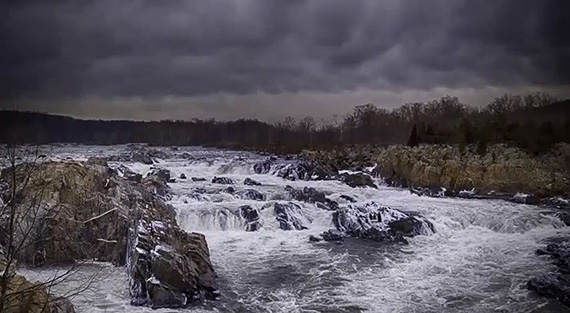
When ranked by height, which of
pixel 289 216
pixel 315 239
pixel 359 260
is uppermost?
pixel 289 216

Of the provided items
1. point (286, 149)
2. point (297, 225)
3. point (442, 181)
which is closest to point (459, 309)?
point (297, 225)

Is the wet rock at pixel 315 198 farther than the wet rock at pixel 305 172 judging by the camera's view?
No

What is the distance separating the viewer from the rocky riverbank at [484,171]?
21.3m

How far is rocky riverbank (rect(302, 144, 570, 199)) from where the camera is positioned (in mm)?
21281

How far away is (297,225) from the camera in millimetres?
15586

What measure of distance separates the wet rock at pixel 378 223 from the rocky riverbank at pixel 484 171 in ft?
24.9

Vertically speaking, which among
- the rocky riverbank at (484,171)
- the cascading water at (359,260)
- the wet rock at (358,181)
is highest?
the rocky riverbank at (484,171)

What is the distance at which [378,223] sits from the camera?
49.2 ft

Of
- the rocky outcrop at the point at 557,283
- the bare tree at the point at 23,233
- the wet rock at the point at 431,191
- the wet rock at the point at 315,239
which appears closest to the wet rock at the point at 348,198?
the wet rock at the point at 431,191

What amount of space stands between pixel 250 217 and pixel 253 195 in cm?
344

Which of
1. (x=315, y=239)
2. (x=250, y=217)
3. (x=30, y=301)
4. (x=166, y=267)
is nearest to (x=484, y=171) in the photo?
(x=315, y=239)

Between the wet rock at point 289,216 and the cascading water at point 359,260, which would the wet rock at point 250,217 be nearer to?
the cascading water at point 359,260

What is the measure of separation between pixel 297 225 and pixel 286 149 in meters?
34.4

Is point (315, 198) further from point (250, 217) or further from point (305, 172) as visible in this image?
point (305, 172)
